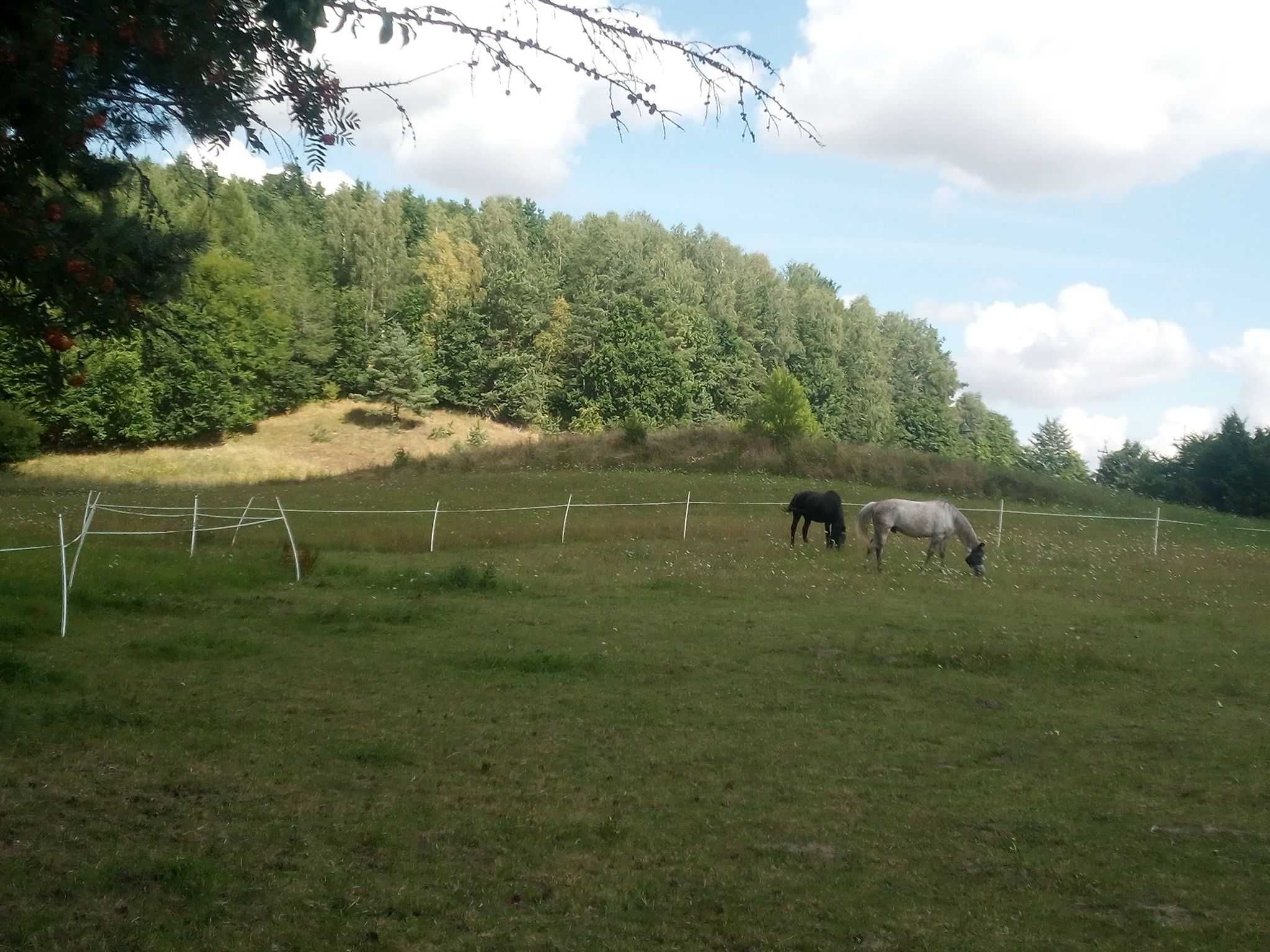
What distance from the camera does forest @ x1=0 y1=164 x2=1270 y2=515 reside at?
53281 mm

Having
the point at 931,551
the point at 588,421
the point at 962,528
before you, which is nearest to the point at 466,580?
the point at 931,551

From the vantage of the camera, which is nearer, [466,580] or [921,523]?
[466,580]

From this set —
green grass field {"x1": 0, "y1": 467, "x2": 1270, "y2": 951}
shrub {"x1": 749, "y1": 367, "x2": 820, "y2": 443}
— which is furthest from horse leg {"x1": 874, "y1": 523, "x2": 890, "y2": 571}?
shrub {"x1": 749, "y1": 367, "x2": 820, "y2": 443}

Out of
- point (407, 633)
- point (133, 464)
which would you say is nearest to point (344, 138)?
point (407, 633)

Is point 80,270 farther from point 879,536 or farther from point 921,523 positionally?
point 921,523

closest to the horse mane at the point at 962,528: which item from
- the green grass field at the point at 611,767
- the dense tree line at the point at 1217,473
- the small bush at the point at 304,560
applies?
the green grass field at the point at 611,767

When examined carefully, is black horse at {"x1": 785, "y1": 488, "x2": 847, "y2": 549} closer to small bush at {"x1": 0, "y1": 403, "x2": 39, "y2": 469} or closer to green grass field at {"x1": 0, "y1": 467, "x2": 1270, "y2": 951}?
green grass field at {"x1": 0, "y1": 467, "x2": 1270, "y2": 951}

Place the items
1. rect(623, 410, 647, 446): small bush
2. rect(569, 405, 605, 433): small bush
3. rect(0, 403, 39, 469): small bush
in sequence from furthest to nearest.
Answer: rect(569, 405, 605, 433): small bush, rect(623, 410, 647, 446): small bush, rect(0, 403, 39, 469): small bush

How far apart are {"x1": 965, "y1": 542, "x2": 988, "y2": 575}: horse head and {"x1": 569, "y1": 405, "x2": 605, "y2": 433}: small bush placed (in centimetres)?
4879

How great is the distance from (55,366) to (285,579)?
11843 mm

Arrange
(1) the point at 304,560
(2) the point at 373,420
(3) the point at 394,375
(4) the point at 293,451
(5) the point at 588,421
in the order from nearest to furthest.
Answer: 1. (1) the point at 304,560
2. (4) the point at 293,451
3. (3) the point at 394,375
4. (2) the point at 373,420
5. (5) the point at 588,421

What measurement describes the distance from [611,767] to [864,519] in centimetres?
1566

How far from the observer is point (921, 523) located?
21.6 m

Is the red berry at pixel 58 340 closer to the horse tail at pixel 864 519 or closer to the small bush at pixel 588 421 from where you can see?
the horse tail at pixel 864 519
